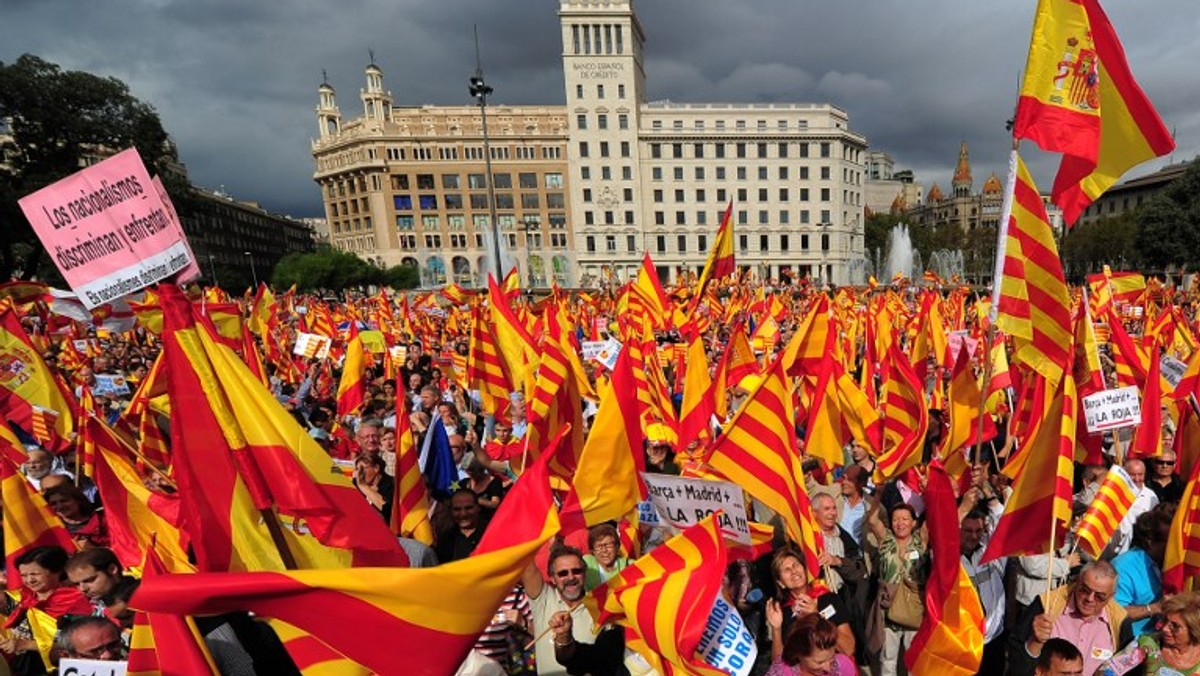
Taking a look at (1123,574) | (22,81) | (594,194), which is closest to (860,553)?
(1123,574)

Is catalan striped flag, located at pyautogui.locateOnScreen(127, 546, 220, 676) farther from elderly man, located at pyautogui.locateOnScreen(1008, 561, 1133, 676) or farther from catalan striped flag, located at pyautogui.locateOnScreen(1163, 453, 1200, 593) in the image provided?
catalan striped flag, located at pyautogui.locateOnScreen(1163, 453, 1200, 593)

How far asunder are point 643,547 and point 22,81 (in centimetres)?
4538

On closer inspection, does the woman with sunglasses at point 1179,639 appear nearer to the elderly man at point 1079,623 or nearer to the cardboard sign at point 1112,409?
the elderly man at point 1079,623

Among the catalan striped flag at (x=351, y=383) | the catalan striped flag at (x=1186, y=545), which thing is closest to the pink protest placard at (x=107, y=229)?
the catalan striped flag at (x=351, y=383)

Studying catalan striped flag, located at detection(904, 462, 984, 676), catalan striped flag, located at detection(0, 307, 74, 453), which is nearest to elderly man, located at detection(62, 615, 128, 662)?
catalan striped flag, located at detection(904, 462, 984, 676)

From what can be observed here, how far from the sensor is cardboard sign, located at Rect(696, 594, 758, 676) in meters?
2.78

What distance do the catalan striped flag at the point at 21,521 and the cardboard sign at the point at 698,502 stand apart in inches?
150

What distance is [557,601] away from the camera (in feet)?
10.7

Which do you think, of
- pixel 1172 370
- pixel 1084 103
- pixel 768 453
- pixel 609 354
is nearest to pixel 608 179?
pixel 609 354

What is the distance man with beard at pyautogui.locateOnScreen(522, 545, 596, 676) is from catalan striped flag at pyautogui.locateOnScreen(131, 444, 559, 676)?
0.97 m

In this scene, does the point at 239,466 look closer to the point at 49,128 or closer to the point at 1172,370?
the point at 1172,370

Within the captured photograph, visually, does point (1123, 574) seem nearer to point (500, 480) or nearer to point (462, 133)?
point (500, 480)

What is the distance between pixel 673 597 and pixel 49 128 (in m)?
47.0

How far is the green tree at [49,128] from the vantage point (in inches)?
1296
